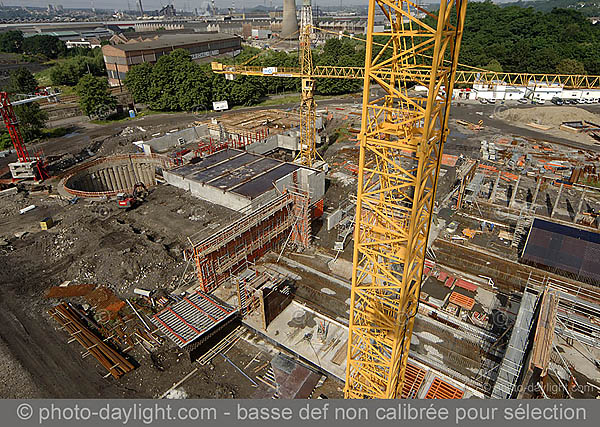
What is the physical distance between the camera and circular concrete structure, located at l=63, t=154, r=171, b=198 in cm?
3856

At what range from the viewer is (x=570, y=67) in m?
77.4

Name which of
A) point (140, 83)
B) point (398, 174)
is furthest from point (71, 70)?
point (398, 174)

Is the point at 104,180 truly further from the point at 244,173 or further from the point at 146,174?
the point at 244,173

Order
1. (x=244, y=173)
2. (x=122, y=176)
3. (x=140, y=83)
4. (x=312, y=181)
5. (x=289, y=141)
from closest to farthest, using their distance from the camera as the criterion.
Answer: (x=312, y=181)
(x=244, y=173)
(x=122, y=176)
(x=289, y=141)
(x=140, y=83)

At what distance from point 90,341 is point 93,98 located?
51.8 metres

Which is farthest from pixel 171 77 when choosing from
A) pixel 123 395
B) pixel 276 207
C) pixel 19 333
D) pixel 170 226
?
pixel 123 395

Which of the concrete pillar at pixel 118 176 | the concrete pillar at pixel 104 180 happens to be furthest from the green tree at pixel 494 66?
the concrete pillar at pixel 104 180

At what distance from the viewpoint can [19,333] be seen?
20.1 m

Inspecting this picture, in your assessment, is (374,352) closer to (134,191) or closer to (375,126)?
(375,126)

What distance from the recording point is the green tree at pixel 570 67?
77.0 metres

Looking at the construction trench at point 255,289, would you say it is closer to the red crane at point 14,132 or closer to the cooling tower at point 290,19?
the red crane at point 14,132

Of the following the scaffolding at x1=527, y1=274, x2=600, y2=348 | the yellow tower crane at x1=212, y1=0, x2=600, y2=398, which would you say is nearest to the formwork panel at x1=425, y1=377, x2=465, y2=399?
the yellow tower crane at x1=212, y1=0, x2=600, y2=398

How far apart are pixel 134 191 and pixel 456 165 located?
34.6 metres

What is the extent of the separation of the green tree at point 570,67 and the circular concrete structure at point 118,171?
282ft
